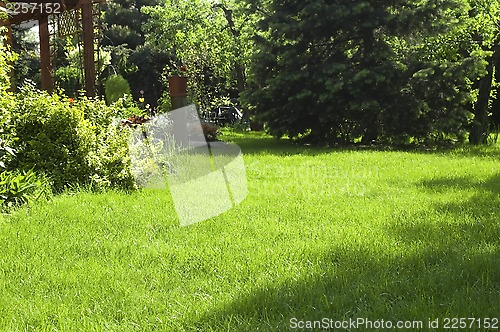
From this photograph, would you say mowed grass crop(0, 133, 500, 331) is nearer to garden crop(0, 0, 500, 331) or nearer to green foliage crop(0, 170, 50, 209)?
garden crop(0, 0, 500, 331)

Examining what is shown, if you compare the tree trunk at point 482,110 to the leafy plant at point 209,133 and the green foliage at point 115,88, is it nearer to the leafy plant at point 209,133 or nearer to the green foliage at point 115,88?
the leafy plant at point 209,133

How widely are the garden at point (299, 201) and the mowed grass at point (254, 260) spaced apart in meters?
0.02

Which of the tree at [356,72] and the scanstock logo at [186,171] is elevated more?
the tree at [356,72]

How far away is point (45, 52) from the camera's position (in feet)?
36.8

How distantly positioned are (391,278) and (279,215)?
1.82m

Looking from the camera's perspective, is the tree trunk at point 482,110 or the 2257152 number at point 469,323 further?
the tree trunk at point 482,110

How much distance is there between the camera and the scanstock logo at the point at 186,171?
533 cm

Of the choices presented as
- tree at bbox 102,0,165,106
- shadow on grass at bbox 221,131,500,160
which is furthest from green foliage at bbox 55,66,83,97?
shadow on grass at bbox 221,131,500,160

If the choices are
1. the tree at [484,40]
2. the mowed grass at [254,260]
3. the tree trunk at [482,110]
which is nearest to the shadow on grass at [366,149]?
the tree trunk at [482,110]

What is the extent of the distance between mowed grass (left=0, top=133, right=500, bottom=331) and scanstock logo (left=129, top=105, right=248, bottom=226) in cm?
22

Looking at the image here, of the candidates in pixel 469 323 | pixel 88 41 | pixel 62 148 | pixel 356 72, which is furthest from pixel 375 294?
pixel 356 72

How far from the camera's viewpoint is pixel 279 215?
491 cm

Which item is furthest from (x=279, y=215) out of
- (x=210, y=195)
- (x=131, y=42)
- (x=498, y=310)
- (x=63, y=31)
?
(x=131, y=42)

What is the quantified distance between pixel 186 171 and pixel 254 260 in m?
3.76
